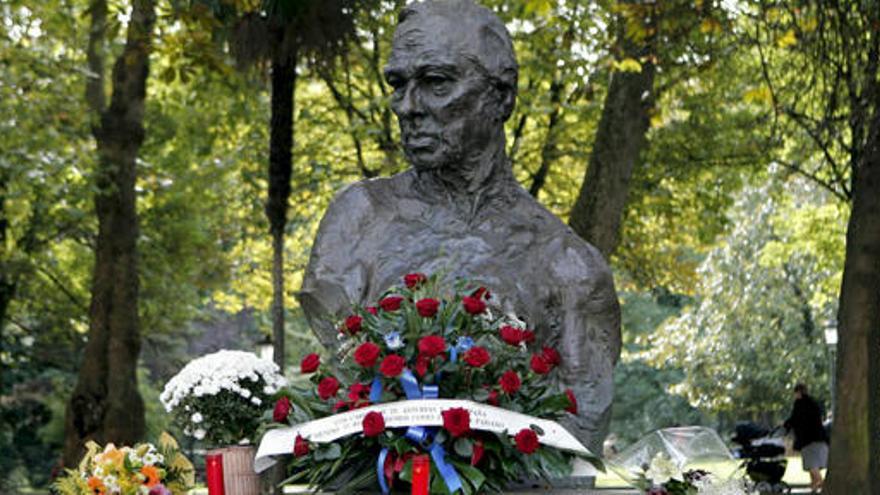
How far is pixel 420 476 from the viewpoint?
237 inches

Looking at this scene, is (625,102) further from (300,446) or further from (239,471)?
(300,446)

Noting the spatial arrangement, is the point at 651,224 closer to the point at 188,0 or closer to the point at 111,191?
the point at 111,191

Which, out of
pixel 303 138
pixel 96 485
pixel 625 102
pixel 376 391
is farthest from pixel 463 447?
pixel 303 138

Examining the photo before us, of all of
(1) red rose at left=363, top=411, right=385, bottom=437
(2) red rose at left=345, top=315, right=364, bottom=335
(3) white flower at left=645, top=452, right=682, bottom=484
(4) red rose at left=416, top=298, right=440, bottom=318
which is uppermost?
(4) red rose at left=416, top=298, right=440, bottom=318

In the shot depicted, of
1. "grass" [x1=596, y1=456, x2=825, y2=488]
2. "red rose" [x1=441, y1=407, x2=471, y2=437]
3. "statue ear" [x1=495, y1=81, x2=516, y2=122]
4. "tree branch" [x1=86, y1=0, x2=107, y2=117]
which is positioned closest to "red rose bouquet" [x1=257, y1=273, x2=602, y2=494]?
"red rose" [x1=441, y1=407, x2=471, y2=437]

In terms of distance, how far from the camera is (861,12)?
17812 mm

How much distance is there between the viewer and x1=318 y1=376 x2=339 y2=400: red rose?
6.44 metres

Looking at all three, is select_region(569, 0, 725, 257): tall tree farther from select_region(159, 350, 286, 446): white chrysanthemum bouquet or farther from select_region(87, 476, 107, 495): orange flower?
select_region(87, 476, 107, 495): orange flower

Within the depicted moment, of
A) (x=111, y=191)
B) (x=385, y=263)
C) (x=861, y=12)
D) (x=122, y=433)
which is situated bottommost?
(x=122, y=433)

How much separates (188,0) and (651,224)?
15.1 m

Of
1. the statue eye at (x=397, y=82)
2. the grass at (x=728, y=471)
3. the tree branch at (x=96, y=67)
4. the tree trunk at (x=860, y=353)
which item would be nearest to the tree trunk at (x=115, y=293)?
the tree branch at (x=96, y=67)

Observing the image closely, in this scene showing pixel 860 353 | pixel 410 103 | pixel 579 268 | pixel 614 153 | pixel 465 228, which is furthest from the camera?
pixel 614 153

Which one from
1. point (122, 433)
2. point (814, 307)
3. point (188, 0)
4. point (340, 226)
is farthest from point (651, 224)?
point (340, 226)

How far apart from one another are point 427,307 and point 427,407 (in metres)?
0.46
